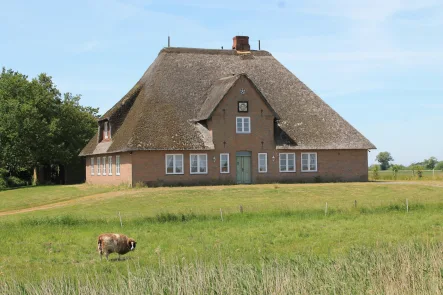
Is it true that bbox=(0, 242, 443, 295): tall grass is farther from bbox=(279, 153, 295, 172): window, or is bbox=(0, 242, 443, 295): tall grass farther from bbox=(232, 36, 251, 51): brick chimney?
bbox=(232, 36, 251, 51): brick chimney

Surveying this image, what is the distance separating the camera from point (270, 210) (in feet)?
95.8

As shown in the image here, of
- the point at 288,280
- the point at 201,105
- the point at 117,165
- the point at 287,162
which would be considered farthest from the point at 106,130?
the point at 288,280

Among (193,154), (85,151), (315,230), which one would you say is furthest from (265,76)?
(315,230)

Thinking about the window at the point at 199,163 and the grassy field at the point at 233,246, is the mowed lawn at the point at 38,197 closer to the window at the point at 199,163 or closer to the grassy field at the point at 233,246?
the grassy field at the point at 233,246

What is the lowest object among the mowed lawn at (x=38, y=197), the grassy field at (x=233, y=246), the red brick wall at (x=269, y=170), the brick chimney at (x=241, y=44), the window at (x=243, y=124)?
the grassy field at (x=233, y=246)

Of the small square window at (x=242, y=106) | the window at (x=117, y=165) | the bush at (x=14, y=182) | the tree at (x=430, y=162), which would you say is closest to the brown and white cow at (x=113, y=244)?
the small square window at (x=242, y=106)

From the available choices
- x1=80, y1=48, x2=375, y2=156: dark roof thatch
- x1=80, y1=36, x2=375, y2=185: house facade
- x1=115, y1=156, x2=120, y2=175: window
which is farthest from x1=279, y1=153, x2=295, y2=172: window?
x1=115, y1=156, x2=120, y2=175: window

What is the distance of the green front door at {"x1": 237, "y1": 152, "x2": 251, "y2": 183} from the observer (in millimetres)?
50125

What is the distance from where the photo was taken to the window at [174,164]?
47.8 m

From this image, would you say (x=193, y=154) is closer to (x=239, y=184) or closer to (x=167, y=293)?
(x=239, y=184)

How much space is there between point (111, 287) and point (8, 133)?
51.0m

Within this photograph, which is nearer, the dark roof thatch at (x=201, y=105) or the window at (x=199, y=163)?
the dark roof thatch at (x=201, y=105)

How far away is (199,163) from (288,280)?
36.2 metres

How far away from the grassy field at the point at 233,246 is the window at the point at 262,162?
719 centimetres
